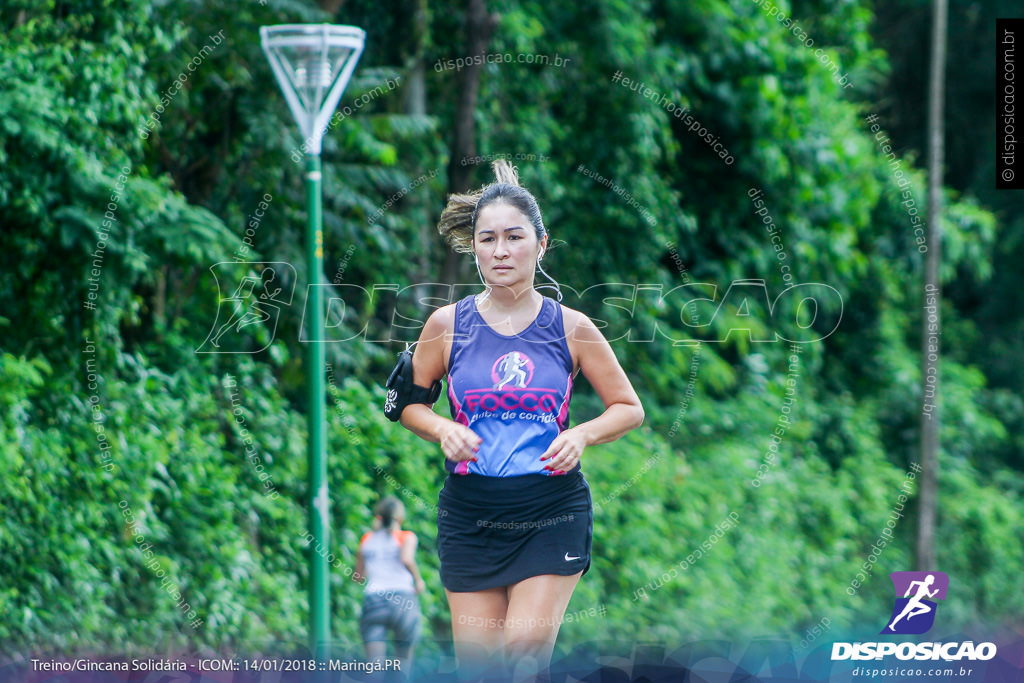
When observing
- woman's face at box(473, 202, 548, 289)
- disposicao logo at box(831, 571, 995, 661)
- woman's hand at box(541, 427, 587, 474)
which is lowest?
disposicao logo at box(831, 571, 995, 661)

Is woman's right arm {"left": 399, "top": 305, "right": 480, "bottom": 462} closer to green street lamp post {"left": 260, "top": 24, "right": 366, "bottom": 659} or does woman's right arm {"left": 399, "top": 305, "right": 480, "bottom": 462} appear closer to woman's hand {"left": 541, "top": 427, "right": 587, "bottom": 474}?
woman's hand {"left": 541, "top": 427, "right": 587, "bottom": 474}

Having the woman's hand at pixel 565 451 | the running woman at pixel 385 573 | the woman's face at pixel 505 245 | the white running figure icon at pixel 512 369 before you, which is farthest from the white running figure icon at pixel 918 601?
the running woman at pixel 385 573

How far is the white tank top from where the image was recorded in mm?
6195

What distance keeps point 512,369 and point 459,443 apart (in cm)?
25

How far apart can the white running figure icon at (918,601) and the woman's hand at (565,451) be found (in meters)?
1.95

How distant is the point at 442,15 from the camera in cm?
841

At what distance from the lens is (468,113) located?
25.3 feet

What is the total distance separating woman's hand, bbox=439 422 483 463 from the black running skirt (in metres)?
0.16

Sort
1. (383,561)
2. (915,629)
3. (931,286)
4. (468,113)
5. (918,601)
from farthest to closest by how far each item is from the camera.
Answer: (931,286) < (468,113) < (383,561) < (918,601) < (915,629)

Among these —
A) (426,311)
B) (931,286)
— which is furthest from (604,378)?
(931,286)

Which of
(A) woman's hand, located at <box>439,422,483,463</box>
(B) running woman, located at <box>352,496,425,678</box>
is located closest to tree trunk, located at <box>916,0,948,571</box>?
(B) running woman, located at <box>352,496,425,678</box>

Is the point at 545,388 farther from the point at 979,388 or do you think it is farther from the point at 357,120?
the point at 979,388

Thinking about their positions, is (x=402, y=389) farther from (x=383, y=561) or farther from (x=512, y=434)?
(x=383, y=561)

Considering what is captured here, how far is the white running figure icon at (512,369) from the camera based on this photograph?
9.39ft
